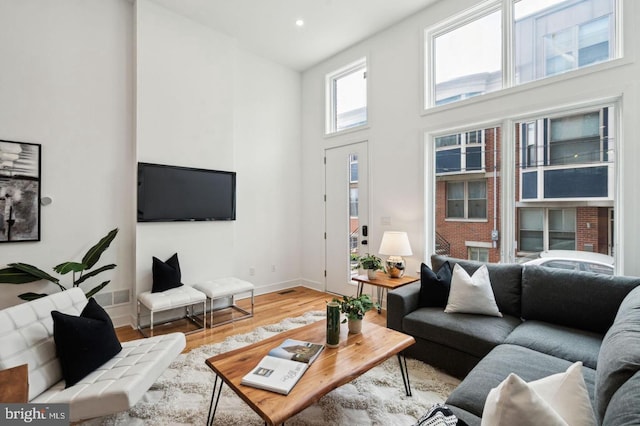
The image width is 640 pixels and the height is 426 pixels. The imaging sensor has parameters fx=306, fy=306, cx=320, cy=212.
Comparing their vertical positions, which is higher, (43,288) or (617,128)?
(617,128)

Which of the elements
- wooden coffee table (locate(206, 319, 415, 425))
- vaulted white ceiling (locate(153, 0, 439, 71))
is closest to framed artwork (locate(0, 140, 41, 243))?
vaulted white ceiling (locate(153, 0, 439, 71))

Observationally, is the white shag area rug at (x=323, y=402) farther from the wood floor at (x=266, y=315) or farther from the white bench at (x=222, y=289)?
the white bench at (x=222, y=289)

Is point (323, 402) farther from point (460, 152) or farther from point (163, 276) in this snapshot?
point (460, 152)

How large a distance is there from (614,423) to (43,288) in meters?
4.27

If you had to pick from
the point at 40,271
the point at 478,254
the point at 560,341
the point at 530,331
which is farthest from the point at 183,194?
the point at 560,341

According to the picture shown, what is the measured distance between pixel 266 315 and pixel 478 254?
2652 mm

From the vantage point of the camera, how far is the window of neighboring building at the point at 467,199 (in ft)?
11.2

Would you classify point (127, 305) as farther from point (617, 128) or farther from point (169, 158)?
point (617, 128)

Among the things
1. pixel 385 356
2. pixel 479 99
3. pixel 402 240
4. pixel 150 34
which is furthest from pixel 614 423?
pixel 150 34

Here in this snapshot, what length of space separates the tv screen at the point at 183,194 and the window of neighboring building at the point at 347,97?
76.2 inches

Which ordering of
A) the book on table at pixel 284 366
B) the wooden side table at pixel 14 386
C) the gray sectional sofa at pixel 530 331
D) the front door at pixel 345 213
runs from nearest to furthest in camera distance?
the wooden side table at pixel 14 386 → the gray sectional sofa at pixel 530 331 → the book on table at pixel 284 366 → the front door at pixel 345 213

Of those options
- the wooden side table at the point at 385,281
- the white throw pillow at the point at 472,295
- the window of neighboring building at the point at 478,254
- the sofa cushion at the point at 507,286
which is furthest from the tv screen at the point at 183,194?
the sofa cushion at the point at 507,286

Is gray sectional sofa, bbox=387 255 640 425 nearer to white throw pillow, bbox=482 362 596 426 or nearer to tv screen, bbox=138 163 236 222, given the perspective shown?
white throw pillow, bbox=482 362 596 426

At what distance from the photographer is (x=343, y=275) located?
15.6 feet
